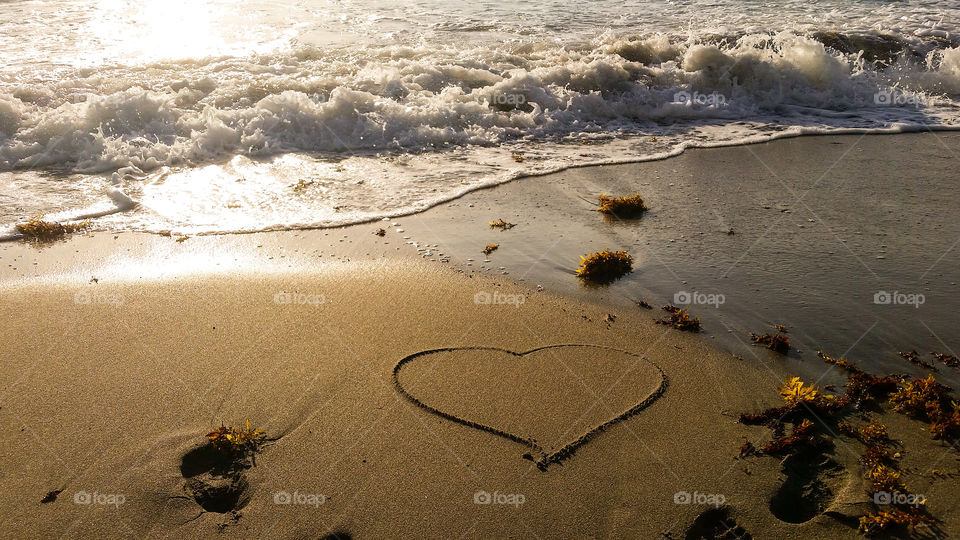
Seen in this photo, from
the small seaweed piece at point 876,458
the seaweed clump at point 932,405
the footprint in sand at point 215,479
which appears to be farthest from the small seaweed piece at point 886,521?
the footprint in sand at point 215,479

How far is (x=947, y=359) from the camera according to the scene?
15.7 ft

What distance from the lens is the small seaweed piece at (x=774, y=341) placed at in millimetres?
4891

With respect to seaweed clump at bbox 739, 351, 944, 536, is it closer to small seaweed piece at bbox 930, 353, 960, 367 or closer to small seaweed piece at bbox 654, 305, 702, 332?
small seaweed piece at bbox 930, 353, 960, 367

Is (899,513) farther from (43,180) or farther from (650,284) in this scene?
(43,180)

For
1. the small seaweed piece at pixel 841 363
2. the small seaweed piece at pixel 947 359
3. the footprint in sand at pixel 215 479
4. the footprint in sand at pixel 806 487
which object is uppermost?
the small seaweed piece at pixel 947 359

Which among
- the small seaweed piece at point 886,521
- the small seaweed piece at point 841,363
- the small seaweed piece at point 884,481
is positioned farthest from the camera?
the small seaweed piece at point 841,363

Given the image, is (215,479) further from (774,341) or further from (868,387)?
(868,387)

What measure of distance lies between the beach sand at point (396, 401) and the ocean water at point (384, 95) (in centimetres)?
174

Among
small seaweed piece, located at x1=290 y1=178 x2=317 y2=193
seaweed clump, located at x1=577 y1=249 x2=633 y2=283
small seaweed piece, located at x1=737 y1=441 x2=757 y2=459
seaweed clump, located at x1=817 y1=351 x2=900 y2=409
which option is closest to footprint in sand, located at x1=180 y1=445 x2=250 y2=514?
small seaweed piece, located at x1=737 y1=441 x2=757 y2=459

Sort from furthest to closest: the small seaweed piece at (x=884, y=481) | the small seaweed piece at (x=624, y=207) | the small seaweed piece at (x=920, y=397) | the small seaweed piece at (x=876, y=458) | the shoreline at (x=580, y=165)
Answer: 1. the small seaweed piece at (x=624, y=207)
2. the shoreline at (x=580, y=165)
3. the small seaweed piece at (x=920, y=397)
4. the small seaweed piece at (x=876, y=458)
5. the small seaweed piece at (x=884, y=481)

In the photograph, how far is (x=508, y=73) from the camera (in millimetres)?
13156

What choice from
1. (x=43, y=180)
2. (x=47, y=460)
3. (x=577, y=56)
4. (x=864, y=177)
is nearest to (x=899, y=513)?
(x=47, y=460)

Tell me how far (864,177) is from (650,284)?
4596 millimetres

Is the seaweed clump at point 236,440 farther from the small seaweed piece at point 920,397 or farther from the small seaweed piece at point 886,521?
→ the small seaweed piece at point 920,397
